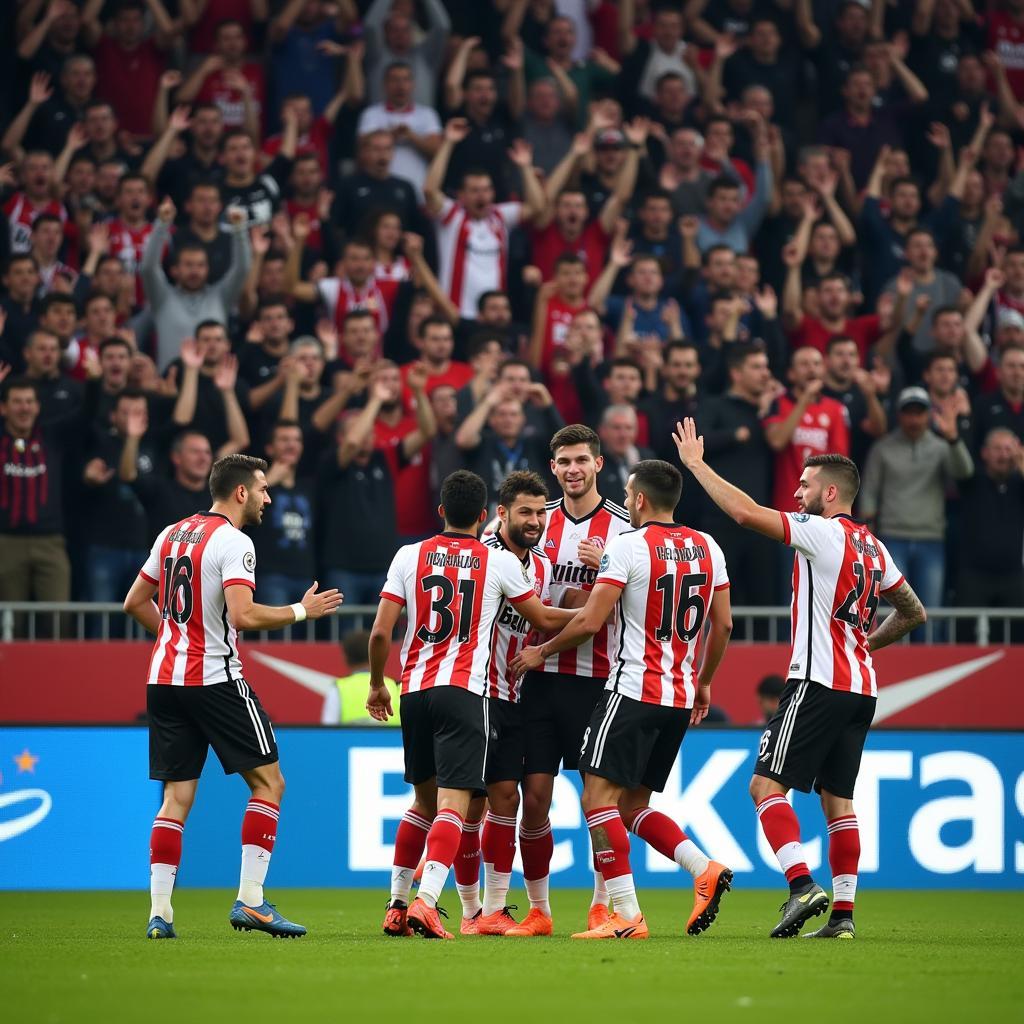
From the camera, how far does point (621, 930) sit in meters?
9.31

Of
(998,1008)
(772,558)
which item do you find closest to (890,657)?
(772,558)

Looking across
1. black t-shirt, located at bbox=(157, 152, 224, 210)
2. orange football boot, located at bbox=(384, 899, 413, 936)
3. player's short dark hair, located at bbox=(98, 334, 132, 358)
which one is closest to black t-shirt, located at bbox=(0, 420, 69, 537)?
player's short dark hair, located at bbox=(98, 334, 132, 358)

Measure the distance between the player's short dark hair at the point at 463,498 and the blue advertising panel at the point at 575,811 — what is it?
4516 mm

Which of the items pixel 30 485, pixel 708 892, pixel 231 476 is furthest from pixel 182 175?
pixel 708 892

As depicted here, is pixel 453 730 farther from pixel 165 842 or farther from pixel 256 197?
pixel 256 197

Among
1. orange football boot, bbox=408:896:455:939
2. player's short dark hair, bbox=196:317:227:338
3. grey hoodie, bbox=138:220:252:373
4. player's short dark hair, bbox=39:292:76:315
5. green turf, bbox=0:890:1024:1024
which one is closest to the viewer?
green turf, bbox=0:890:1024:1024

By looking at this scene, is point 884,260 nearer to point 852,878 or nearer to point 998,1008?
point 852,878

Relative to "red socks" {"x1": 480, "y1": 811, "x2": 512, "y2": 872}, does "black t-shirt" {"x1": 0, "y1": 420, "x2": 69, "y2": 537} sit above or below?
above

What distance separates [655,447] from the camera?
1591 cm

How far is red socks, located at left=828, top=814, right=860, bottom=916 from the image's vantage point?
31.0 feet

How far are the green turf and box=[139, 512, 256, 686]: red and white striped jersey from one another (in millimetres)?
1327

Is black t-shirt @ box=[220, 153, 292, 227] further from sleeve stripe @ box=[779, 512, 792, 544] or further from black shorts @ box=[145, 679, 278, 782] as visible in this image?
sleeve stripe @ box=[779, 512, 792, 544]

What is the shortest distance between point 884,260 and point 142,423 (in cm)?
822

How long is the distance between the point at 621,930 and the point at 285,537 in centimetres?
659
